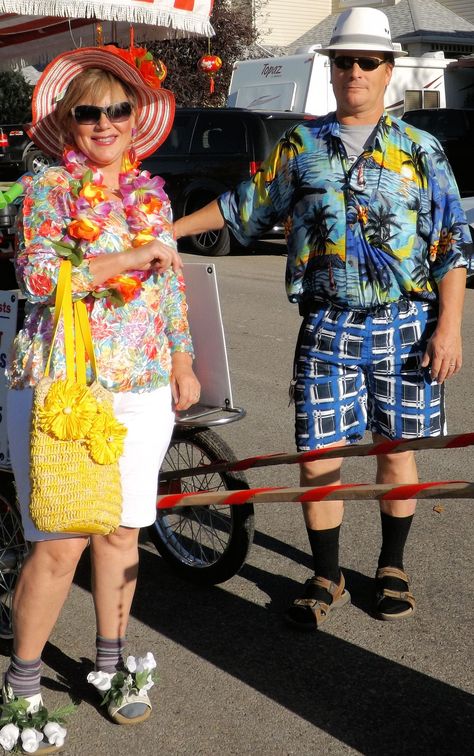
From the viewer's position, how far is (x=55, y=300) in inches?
108

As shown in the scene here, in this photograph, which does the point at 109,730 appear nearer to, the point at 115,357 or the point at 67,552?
the point at 67,552

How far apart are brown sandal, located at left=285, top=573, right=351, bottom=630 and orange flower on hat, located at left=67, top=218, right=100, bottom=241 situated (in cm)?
170

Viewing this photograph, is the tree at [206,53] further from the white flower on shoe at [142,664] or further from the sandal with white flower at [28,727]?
the sandal with white flower at [28,727]

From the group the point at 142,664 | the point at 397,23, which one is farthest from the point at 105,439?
the point at 397,23

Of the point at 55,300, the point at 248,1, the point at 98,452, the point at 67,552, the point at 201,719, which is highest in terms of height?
the point at 248,1

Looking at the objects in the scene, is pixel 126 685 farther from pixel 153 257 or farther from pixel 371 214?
pixel 371 214

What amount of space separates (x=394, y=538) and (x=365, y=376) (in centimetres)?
68

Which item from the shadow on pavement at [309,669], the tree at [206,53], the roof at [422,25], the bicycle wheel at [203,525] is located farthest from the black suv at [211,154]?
the roof at [422,25]

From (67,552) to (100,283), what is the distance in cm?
78

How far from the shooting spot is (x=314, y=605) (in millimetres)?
3727

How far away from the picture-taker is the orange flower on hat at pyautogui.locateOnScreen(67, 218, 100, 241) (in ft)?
9.02

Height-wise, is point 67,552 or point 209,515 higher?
point 67,552

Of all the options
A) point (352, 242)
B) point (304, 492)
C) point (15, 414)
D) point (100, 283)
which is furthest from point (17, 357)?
point (352, 242)

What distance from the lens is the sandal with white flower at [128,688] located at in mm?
3100
